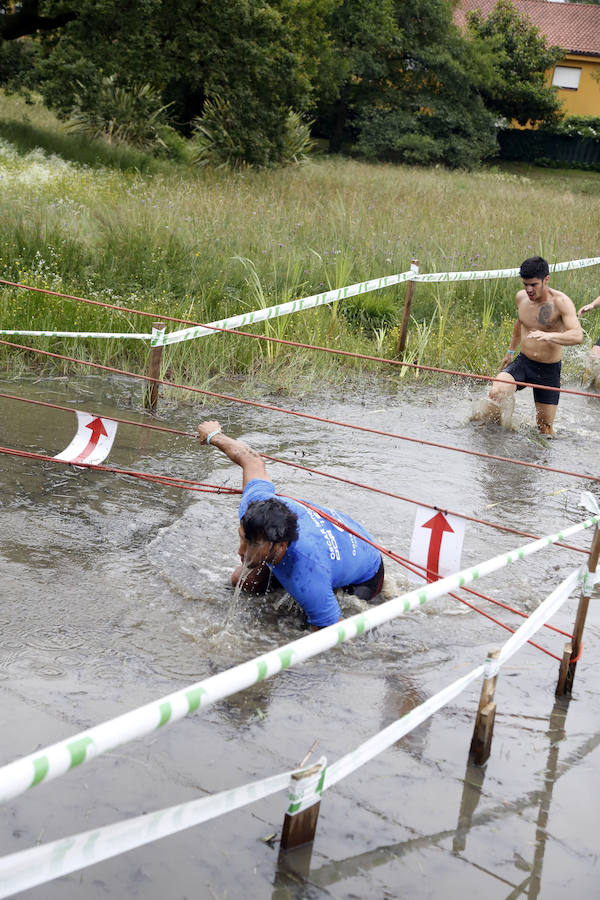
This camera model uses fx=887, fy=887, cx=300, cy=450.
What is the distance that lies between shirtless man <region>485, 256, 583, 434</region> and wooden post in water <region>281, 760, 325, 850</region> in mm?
5350

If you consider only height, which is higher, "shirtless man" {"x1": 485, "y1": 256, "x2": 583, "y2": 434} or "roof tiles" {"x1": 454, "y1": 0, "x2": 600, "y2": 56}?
"roof tiles" {"x1": 454, "y1": 0, "x2": 600, "y2": 56}

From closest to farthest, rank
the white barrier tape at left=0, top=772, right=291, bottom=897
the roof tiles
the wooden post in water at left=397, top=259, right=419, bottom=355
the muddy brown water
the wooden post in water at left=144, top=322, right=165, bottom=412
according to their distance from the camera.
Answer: the white barrier tape at left=0, top=772, right=291, bottom=897
the muddy brown water
the wooden post in water at left=144, top=322, right=165, bottom=412
the wooden post in water at left=397, top=259, right=419, bottom=355
the roof tiles

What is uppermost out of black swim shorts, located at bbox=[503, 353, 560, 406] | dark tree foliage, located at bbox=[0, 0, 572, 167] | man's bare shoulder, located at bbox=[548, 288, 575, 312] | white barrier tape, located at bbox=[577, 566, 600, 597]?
dark tree foliage, located at bbox=[0, 0, 572, 167]

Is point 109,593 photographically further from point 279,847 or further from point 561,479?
point 561,479

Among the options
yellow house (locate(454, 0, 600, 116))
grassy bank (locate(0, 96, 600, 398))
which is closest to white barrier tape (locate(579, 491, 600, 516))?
grassy bank (locate(0, 96, 600, 398))

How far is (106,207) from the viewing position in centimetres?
1184

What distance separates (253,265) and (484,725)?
7.91 metres

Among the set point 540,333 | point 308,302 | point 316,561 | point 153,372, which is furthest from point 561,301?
point 316,561

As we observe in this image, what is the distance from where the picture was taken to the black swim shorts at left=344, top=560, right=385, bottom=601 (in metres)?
4.95

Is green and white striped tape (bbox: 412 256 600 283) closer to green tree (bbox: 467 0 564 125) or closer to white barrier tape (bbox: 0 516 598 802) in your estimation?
white barrier tape (bbox: 0 516 598 802)

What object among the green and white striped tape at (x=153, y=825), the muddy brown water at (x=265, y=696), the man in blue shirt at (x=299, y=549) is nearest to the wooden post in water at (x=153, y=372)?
the muddy brown water at (x=265, y=696)

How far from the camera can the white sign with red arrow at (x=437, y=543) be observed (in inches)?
158

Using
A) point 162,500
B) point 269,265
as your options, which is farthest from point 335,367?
point 162,500

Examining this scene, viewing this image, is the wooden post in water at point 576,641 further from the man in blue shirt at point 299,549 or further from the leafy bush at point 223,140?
the leafy bush at point 223,140
